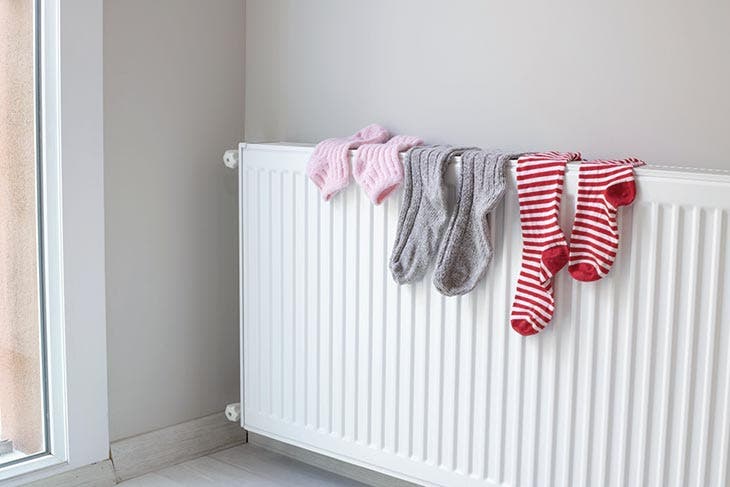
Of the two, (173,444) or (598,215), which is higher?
(598,215)

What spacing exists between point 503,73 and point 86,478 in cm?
128

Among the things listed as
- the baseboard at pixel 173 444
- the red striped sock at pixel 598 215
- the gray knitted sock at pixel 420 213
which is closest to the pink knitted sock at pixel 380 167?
the gray knitted sock at pixel 420 213

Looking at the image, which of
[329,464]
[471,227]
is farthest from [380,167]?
[329,464]

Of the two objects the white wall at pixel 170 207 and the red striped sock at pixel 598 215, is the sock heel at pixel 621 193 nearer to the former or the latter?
the red striped sock at pixel 598 215

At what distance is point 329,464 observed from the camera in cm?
234

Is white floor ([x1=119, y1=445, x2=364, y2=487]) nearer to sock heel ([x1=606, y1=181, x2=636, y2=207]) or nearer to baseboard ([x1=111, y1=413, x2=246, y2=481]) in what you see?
baseboard ([x1=111, y1=413, x2=246, y2=481])

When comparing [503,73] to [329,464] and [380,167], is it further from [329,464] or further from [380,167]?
[329,464]

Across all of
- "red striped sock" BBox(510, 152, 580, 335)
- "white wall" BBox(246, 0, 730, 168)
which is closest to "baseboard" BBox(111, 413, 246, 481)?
"white wall" BBox(246, 0, 730, 168)

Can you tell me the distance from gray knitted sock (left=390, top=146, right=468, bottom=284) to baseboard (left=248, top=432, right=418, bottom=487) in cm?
56

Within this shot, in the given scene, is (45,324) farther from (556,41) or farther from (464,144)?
(556,41)

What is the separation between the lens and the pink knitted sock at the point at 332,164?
1.97 m

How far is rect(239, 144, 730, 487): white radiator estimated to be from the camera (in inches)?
62.3

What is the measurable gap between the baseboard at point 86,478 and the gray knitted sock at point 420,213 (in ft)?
2.79

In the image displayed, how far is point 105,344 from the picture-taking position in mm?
2209
